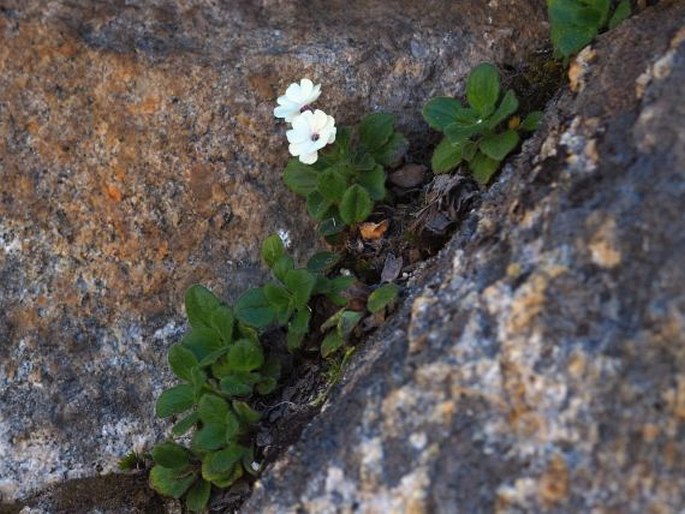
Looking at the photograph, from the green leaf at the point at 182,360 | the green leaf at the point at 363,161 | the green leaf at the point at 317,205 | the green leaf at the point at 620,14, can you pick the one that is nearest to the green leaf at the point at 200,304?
the green leaf at the point at 182,360

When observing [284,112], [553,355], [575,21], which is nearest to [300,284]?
[284,112]

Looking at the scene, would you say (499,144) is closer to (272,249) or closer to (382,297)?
(382,297)

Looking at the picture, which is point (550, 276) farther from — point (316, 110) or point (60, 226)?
point (60, 226)

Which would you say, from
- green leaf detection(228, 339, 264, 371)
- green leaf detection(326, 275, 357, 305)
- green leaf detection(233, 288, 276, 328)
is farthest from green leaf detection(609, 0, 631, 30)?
green leaf detection(228, 339, 264, 371)

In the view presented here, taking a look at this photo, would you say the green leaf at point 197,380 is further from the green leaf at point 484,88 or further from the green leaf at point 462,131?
the green leaf at point 484,88

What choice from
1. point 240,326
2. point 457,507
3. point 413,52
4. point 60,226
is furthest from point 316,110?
point 457,507

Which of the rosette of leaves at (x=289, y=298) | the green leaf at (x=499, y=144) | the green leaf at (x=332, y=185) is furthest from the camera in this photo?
the green leaf at (x=332, y=185)
